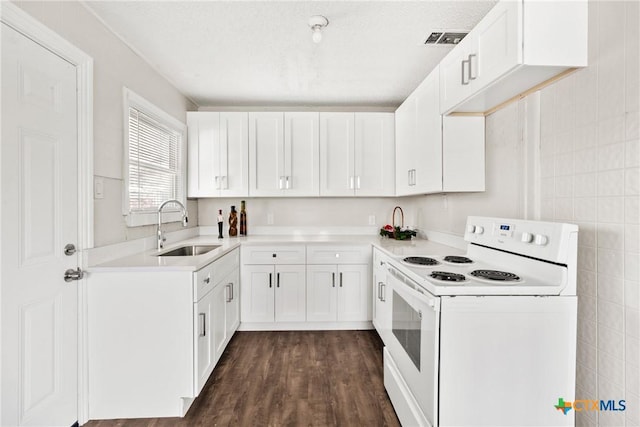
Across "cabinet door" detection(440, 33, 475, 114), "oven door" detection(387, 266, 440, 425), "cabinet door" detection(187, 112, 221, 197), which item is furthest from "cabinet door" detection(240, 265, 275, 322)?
"cabinet door" detection(440, 33, 475, 114)

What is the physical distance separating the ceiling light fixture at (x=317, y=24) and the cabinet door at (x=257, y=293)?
1.99m

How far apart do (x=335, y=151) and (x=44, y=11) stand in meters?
2.39

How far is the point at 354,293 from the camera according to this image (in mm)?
3096

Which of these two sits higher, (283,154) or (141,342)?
(283,154)

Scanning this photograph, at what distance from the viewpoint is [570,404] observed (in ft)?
4.32

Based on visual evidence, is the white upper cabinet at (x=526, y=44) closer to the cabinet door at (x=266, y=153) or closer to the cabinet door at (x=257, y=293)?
the cabinet door at (x=266, y=153)

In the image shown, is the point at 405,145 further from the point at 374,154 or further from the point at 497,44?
the point at 497,44

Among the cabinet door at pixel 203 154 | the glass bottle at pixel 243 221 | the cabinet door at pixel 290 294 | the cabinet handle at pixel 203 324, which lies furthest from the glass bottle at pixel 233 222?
the cabinet handle at pixel 203 324

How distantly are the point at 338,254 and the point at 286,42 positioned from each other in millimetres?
1861

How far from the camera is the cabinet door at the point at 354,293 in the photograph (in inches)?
122

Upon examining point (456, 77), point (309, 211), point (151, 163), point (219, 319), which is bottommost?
point (219, 319)

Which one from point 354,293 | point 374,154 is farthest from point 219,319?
point 374,154

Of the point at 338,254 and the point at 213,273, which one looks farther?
the point at 338,254

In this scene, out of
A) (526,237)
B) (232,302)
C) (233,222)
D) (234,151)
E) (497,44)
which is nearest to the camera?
(497,44)
